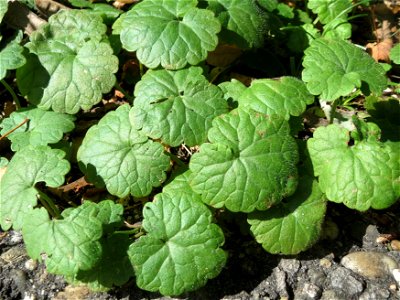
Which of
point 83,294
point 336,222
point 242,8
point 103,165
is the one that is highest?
point 242,8

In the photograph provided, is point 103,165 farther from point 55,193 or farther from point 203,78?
point 203,78

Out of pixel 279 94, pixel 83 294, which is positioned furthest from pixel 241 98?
pixel 83 294

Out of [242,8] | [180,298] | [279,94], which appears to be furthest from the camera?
[242,8]

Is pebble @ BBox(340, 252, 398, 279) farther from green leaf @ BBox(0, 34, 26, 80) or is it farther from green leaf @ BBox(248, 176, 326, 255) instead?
green leaf @ BBox(0, 34, 26, 80)

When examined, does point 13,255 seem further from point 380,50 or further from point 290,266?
point 380,50

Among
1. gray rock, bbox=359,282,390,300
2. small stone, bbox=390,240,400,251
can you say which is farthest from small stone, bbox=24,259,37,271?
small stone, bbox=390,240,400,251
